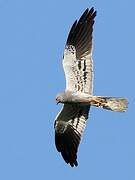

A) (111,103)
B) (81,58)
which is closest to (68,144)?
(111,103)

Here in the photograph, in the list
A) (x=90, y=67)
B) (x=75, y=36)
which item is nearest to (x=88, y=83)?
(x=90, y=67)

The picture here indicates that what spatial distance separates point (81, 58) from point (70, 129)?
1.94 metres

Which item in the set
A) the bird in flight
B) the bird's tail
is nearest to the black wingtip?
the bird in flight

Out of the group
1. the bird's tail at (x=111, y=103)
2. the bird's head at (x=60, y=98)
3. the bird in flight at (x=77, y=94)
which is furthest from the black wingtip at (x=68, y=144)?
the bird's tail at (x=111, y=103)

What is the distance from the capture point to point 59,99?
14586 mm

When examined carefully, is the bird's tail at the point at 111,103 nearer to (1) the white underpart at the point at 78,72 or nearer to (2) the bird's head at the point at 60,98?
(1) the white underpart at the point at 78,72

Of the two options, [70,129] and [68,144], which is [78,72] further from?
[68,144]

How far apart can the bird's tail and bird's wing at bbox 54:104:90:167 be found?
0.62m

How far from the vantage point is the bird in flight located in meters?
14.3

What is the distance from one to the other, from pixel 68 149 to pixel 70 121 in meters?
0.73

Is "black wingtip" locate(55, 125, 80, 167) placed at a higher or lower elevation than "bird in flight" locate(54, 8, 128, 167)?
lower

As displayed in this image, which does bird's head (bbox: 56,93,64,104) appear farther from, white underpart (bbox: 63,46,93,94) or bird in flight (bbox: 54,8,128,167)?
white underpart (bbox: 63,46,93,94)

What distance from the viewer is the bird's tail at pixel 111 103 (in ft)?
46.2

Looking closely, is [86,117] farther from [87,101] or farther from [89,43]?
[89,43]
